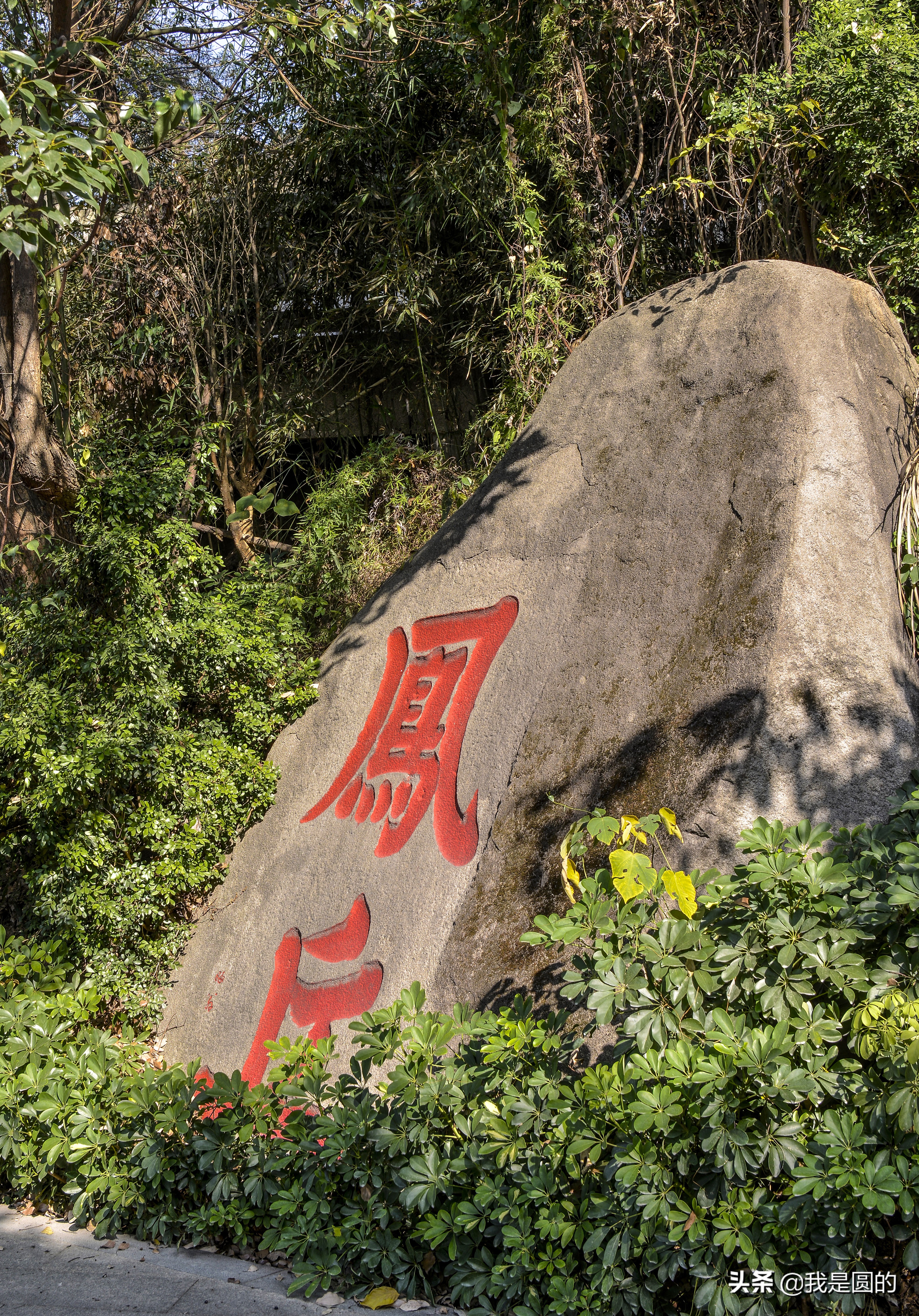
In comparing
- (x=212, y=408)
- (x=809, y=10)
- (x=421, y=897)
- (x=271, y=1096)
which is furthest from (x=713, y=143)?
(x=271, y=1096)

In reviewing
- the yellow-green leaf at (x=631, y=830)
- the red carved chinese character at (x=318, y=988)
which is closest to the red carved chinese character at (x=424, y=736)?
the red carved chinese character at (x=318, y=988)

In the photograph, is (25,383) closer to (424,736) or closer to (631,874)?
(424,736)

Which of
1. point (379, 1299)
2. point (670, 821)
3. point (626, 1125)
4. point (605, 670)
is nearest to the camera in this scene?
point (626, 1125)

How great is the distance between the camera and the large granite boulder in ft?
9.36

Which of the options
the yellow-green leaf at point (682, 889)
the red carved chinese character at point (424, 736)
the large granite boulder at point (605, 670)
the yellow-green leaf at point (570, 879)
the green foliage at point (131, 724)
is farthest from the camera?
the green foliage at point (131, 724)

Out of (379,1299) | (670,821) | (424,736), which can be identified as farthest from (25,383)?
(379,1299)

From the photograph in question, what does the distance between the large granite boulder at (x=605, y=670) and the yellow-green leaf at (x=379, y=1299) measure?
2.70 ft

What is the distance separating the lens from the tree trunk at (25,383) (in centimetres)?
445

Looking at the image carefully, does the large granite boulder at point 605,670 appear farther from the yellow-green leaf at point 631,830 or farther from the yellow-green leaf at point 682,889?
the yellow-green leaf at point 682,889

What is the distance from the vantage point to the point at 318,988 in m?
3.62

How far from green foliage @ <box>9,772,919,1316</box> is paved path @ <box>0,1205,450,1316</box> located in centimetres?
7

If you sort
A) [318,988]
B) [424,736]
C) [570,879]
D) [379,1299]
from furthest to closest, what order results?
[424,736] < [318,988] < [570,879] < [379,1299]

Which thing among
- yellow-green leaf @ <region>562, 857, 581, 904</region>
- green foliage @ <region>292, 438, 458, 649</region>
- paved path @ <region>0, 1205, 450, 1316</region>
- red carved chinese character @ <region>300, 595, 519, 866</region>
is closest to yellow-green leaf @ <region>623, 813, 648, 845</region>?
yellow-green leaf @ <region>562, 857, 581, 904</region>

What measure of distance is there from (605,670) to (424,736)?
944mm
